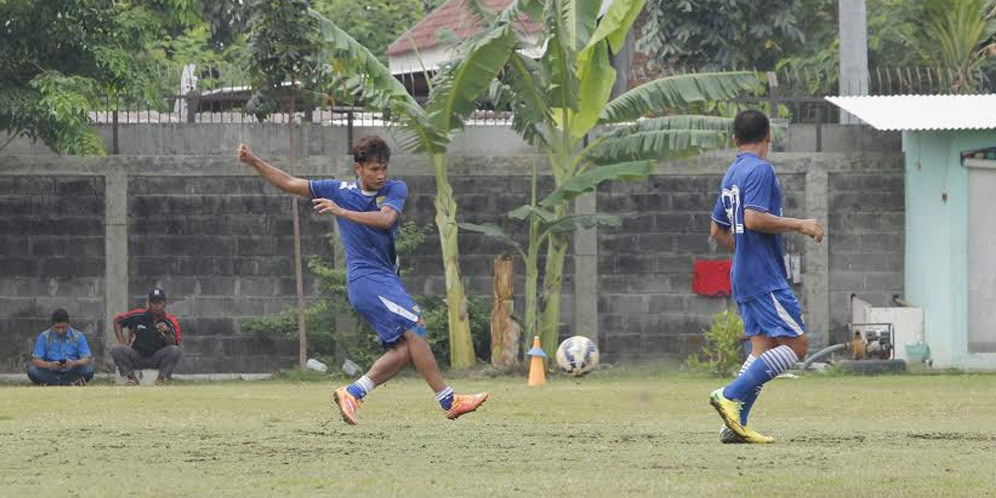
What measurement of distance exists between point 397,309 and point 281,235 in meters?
11.6

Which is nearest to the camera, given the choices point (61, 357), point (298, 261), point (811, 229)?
point (811, 229)

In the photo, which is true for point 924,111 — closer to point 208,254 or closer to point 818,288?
point 818,288

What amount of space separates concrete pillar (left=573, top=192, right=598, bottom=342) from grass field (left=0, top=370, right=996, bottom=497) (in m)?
6.58

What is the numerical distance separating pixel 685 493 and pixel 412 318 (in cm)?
330

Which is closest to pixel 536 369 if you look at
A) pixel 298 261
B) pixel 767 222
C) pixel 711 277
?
pixel 711 277

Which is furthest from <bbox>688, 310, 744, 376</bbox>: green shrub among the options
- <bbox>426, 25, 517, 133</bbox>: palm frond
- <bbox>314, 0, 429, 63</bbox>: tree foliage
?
<bbox>314, 0, 429, 63</bbox>: tree foliage

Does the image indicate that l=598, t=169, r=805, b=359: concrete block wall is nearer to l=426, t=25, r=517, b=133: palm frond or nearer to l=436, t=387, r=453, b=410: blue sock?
l=426, t=25, r=517, b=133: palm frond

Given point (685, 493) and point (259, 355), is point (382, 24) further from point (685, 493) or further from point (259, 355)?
point (685, 493)

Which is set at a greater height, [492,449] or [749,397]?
[749,397]

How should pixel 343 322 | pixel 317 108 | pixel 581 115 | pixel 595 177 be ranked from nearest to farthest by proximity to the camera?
1. pixel 595 177
2. pixel 581 115
3. pixel 343 322
4. pixel 317 108

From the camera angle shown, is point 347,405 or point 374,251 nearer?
point 374,251

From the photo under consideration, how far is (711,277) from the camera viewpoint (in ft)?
71.3

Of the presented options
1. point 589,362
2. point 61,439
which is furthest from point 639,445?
point 589,362

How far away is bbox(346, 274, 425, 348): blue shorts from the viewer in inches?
406
